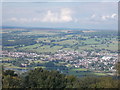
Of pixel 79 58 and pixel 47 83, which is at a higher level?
pixel 47 83

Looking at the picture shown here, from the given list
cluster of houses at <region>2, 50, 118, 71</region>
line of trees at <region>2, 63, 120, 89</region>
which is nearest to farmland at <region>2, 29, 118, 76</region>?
cluster of houses at <region>2, 50, 118, 71</region>

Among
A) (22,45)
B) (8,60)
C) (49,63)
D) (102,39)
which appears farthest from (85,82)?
(102,39)

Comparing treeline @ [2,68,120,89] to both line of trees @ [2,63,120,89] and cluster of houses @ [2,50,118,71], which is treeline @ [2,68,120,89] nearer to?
line of trees @ [2,63,120,89]

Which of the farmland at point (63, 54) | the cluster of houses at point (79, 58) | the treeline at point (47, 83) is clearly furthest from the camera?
the cluster of houses at point (79, 58)

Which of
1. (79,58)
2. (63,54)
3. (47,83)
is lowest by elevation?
(79,58)

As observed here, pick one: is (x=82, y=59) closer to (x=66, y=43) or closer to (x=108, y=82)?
(x=66, y=43)

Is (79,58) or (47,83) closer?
(47,83)

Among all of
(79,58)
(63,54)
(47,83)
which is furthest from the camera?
(63,54)

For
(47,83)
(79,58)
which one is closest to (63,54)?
(79,58)

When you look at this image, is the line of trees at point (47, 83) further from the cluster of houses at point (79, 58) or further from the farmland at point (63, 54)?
the cluster of houses at point (79, 58)

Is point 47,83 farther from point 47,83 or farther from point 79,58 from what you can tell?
point 79,58

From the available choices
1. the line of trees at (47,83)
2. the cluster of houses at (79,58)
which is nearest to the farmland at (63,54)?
the cluster of houses at (79,58)
